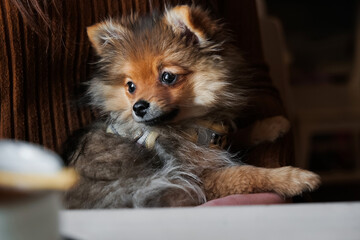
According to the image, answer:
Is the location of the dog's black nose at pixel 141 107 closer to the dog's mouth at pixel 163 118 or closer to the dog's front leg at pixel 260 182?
the dog's mouth at pixel 163 118

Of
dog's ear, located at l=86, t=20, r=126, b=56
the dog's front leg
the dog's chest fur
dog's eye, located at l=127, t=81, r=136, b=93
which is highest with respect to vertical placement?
dog's ear, located at l=86, t=20, r=126, b=56

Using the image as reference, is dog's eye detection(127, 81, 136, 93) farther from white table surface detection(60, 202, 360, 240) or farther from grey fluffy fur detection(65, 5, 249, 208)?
white table surface detection(60, 202, 360, 240)

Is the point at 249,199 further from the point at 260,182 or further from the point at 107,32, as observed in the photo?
A: the point at 107,32

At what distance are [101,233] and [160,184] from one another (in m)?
0.40

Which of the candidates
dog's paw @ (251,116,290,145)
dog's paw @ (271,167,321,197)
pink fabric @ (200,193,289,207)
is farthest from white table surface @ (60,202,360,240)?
dog's paw @ (251,116,290,145)

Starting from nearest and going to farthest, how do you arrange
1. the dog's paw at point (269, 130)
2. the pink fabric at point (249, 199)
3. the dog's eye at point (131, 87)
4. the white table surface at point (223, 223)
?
the white table surface at point (223, 223), the pink fabric at point (249, 199), the dog's eye at point (131, 87), the dog's paw at point (269, 130)

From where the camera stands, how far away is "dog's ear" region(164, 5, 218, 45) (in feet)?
3.61

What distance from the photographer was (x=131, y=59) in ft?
3.79

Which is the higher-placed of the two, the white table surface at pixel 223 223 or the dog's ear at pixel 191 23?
the dog's ear at pixel 191 23

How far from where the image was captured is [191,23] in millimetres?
1103

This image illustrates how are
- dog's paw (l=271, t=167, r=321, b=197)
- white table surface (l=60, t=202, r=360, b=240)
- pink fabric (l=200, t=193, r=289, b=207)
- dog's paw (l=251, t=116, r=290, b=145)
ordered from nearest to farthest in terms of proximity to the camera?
white table surface (l=60, t=202, r=360, b=240) < pink fabric (l=200, t=193, r=289, b=207) < dog's paw (l=271, t=167, r=321, b=197) < dog's paw (l=251, t=116, r=290, b=145)

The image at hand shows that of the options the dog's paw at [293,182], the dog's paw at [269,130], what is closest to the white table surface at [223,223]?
the dog's paw at [293,182]

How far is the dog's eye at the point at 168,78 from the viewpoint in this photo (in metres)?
1.13

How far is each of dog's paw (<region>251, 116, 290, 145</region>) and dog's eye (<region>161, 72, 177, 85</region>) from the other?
294mm
